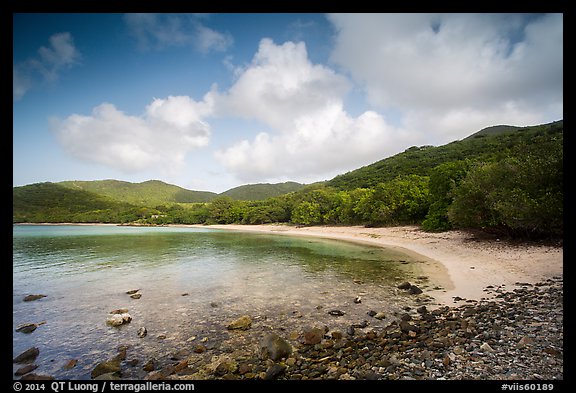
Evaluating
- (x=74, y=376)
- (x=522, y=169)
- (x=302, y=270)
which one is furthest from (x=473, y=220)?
(x=74, y=376)

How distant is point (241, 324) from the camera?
1105 cm

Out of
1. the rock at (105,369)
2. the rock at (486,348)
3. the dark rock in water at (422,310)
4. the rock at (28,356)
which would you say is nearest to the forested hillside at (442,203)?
the rock at (486,348)

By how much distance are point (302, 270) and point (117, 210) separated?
164 metres

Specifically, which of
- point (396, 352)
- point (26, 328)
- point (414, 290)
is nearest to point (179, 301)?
point (26, 328)

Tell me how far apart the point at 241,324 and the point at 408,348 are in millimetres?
6529

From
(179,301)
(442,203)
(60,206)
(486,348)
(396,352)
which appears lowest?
(179,301)

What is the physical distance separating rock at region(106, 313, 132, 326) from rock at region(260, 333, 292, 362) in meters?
7.27

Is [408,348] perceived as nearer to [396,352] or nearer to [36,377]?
[396,352]

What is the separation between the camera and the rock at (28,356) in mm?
8750

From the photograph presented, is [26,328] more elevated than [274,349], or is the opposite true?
[274,349]

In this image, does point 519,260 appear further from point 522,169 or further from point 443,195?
point 443,195

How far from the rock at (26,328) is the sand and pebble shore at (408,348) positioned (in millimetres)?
5110

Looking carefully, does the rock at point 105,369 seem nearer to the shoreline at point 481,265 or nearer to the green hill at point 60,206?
the shoreline at point 481,265

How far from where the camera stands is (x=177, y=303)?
47.1ft
